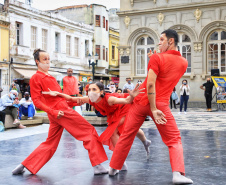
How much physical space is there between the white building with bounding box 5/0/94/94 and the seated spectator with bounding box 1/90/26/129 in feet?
66.2

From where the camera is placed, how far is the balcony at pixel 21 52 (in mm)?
31606

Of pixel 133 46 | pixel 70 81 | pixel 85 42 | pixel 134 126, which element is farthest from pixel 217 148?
pixel 85 42

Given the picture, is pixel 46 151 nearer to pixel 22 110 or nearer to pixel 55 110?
pixel 55 110

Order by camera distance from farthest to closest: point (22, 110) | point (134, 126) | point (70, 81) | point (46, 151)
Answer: point (22, 110)
point (70, 81)
point (46, 151)
point (134, 126)

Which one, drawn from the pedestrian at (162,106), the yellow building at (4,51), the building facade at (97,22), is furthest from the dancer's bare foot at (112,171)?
the building facade at (97,22)

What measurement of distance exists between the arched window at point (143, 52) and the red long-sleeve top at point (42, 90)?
1765cm

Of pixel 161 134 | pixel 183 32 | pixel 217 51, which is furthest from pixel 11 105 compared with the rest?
pixel 217 51

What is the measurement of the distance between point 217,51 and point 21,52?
699 inches

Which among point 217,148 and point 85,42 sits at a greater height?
point 85,42

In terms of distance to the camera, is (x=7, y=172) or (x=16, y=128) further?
(x=16, y=128)

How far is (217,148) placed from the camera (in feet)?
23.8

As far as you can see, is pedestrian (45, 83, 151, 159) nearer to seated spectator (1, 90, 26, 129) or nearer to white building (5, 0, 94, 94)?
seated spectator (1, 90, 26, 129)

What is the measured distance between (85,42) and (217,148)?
36970 mm

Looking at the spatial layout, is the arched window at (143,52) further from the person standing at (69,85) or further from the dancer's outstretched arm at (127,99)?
the dancer's outstretched arm at (127,99)
